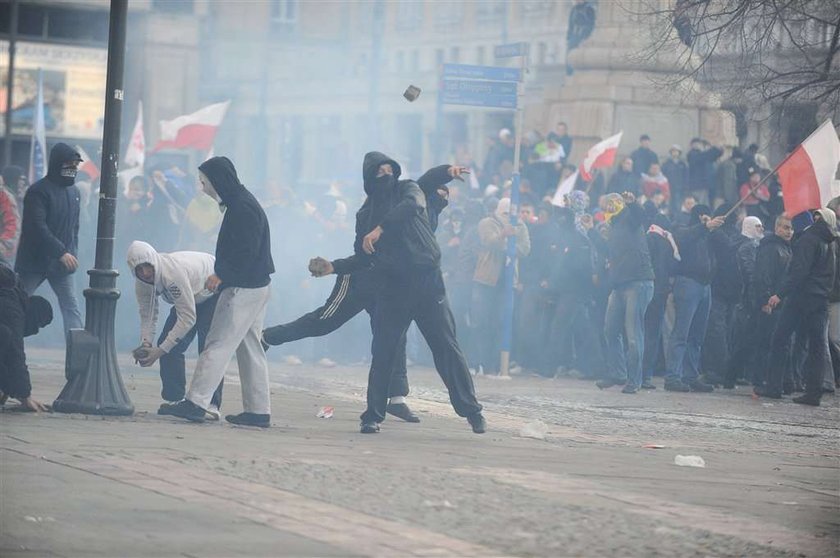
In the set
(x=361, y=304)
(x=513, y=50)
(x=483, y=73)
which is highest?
(x=513, y=50)

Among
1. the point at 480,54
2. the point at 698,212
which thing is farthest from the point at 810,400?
the point at 480,54

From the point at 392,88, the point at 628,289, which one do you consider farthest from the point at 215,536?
the point at 392,88

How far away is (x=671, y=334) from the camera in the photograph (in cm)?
1738

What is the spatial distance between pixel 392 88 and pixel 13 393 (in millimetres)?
39418

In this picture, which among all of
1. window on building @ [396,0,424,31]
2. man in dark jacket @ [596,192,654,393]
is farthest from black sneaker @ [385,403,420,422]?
window on building @ [396,0,424,31]

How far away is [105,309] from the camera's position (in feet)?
38.2

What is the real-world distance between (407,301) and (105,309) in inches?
79.8

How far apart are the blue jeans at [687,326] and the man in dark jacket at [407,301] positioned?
229 inches

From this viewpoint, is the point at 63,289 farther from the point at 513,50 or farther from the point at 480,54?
the point at 480,54

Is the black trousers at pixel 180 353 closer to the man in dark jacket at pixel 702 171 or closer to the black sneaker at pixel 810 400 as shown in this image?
the black sneaker at pixel 810 400

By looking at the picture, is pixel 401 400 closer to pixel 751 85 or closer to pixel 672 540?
pixel 672 540

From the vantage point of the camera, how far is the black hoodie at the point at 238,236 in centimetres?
1133

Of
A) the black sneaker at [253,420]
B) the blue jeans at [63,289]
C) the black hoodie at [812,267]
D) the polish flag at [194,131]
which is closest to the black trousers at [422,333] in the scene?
the black sneaker at [253,420]

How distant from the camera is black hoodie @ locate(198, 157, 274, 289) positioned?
37.2 ft
